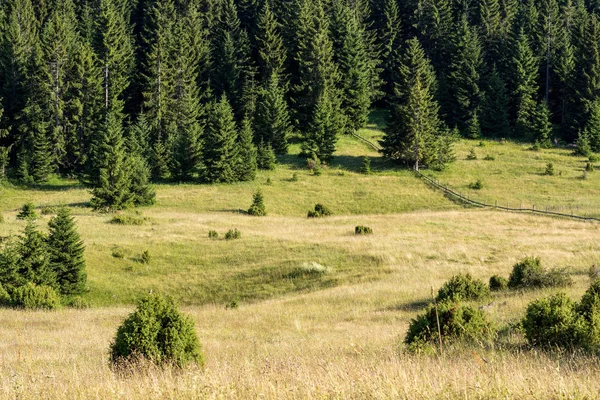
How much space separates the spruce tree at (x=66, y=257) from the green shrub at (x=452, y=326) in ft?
71.6

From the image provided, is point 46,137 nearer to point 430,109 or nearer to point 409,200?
point 409,200

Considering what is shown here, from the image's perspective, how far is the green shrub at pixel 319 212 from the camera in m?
48.2

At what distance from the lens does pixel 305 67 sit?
76688 mm

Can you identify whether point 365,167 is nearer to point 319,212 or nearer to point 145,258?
point 319,212

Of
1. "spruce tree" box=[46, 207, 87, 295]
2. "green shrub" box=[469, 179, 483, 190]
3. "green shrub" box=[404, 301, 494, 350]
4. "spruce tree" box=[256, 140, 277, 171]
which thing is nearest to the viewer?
"green shrub" box=[404, 301, 494, 350]

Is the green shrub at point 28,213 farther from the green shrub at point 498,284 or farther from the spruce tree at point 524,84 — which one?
the spruce tree at point 524,84

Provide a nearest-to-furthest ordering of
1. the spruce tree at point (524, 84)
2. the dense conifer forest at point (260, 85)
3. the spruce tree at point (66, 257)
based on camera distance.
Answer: the spruce tree at point (66, 257) → the dense conifer forest at point (260, 85) → the spruce tree at point (524, 84)

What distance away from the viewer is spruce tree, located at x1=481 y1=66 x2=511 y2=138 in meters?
77.4

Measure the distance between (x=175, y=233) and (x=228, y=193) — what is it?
1882 cm

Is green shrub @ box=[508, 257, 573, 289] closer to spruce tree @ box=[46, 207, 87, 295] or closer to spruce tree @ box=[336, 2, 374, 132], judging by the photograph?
spruce tree @ box=[46, 207, 87, 295]

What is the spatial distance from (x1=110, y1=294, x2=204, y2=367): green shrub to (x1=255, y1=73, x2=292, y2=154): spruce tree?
57.1 meters

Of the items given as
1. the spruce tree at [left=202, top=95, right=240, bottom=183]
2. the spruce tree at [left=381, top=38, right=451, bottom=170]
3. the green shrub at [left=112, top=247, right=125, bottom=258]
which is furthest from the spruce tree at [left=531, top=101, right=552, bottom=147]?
the green shrub at [left=112, top=247, right=125, bottom=258]

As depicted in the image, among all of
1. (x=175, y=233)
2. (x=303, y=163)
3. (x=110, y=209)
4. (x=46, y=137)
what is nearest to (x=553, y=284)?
(x=175, y=233)

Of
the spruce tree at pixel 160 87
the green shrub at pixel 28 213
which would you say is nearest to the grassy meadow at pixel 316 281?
the green shrub at pixel 28 213
